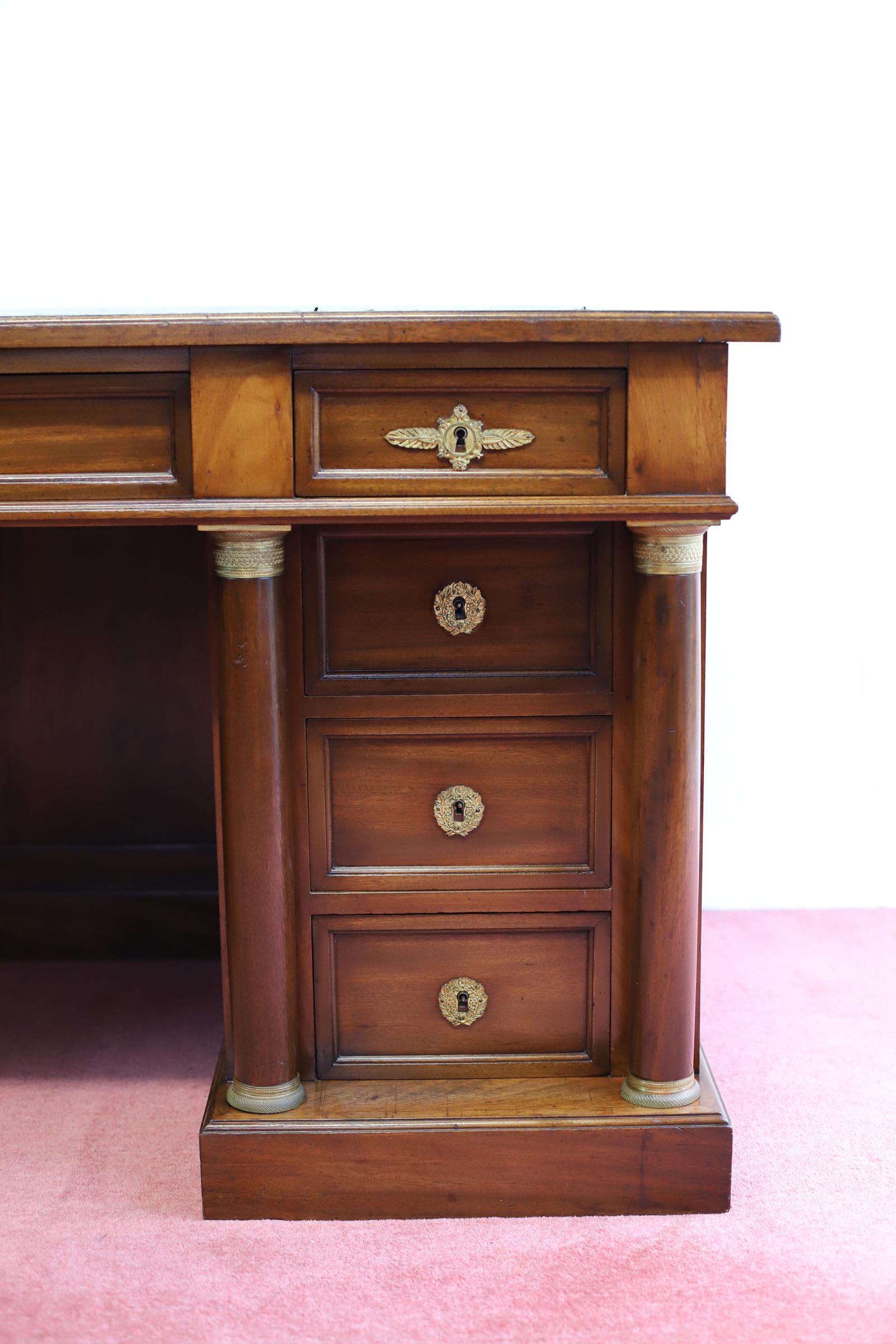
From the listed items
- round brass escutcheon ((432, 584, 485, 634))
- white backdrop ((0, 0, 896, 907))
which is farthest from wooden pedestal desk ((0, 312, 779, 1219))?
white backdrop ((0, 0, 896, 907))

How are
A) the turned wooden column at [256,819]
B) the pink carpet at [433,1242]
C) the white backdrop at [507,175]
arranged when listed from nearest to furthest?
the pink carpet at [433,1242] → the turned wooden column at [256,819] → the white backdrop at [507,175]

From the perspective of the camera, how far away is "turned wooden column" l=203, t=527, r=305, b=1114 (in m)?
1.50

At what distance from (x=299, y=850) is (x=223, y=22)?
1467mm

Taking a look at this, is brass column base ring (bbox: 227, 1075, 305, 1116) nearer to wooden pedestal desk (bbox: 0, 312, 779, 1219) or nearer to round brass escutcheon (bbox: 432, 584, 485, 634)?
wooden pedestal desk (bbox: 0, 312, 779, 1219)

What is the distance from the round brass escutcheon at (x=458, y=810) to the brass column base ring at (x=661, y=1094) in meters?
0.34

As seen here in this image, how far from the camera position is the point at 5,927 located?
7.50 ft

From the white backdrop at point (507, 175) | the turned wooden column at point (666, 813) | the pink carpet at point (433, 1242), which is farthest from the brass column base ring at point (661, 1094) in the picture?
the white backdrop at point (507, 175)

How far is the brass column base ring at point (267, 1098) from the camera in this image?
1583mm

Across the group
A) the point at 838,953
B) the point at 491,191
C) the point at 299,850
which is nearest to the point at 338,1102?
the point at 299,850

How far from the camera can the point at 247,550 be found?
1488 mm

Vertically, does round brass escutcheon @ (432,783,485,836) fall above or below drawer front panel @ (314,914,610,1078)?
above

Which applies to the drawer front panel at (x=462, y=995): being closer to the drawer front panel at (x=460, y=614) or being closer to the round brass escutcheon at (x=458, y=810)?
the round brass escutcheon at (x=458, y=810)

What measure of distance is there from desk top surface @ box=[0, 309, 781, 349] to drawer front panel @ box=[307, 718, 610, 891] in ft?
1.40

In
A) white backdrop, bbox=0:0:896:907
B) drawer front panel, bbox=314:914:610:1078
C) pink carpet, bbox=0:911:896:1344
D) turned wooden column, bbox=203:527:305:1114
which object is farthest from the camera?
white backdrop, bbox=0:0:896:907
